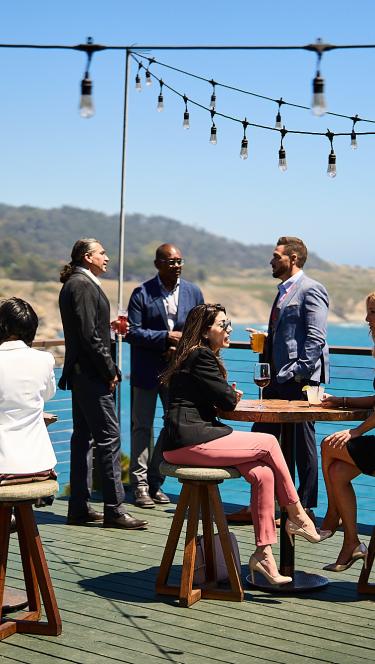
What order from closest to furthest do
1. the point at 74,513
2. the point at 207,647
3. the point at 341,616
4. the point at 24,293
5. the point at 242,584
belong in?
the point at 207,647 → the point at 341,616 → the point at 242,584 → the point at 74,513 → the point at 24,293

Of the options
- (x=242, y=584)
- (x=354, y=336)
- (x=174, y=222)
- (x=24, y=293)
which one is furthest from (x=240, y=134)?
(x=174, y=222)

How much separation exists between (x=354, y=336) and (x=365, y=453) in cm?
11650

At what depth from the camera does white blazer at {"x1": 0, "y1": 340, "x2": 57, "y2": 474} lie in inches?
155

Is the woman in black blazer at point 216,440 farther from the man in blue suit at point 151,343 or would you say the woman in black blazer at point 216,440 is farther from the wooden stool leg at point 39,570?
the man in blue suit at point 151,343

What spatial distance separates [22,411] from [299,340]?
214 centimetres

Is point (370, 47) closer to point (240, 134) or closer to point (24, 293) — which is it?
point (240, 134)

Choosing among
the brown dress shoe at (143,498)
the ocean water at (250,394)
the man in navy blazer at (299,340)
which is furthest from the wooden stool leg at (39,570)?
the brown dress shoe at (143,498)

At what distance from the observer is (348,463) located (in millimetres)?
4621

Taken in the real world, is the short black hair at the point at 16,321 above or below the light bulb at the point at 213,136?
below

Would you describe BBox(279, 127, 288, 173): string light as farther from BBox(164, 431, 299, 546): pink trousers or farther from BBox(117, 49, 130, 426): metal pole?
BBox(164, 431, 299, 546): pink trousers

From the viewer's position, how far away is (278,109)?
6.05 metres

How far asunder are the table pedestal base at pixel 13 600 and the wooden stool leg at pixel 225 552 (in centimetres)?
74

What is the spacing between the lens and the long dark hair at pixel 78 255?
18.7 ft

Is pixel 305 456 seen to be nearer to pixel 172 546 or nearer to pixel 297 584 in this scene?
pixel 297 584
